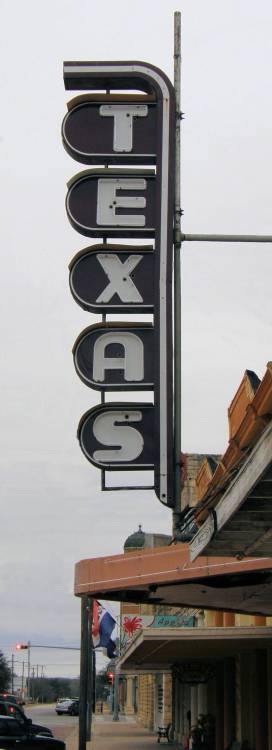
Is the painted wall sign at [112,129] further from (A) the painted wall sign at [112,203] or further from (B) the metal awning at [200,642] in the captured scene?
(B) the metal awning at [200,642]

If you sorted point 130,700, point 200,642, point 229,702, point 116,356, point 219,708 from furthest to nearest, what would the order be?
point 130,700 < point 219,708 < point 229,702 < point 200,642 < point 116,356

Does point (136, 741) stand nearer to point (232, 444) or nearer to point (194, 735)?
point (194, 735)

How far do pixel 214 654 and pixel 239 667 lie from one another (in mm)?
1381

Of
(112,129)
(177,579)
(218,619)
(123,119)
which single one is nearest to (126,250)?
(112,129)

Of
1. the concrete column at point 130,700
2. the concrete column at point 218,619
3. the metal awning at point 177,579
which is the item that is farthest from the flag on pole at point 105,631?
the concrete column at point 130,700

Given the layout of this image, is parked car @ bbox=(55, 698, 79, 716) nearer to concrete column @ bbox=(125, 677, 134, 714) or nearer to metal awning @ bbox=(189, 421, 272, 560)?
concrete column @ bbox=(125, 677, 134, 714)

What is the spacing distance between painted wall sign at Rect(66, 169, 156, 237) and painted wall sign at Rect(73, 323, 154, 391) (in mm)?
1189

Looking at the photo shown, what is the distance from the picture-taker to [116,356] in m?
12.1

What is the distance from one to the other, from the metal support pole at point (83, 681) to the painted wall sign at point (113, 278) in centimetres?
855

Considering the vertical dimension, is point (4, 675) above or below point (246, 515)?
below

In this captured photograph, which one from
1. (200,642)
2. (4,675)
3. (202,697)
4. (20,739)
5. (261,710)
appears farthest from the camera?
(4,675)

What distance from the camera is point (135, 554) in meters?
13.6

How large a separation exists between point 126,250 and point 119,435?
7.22 feet

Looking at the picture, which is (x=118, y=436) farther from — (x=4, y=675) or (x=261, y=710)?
(x=4, y=675)
